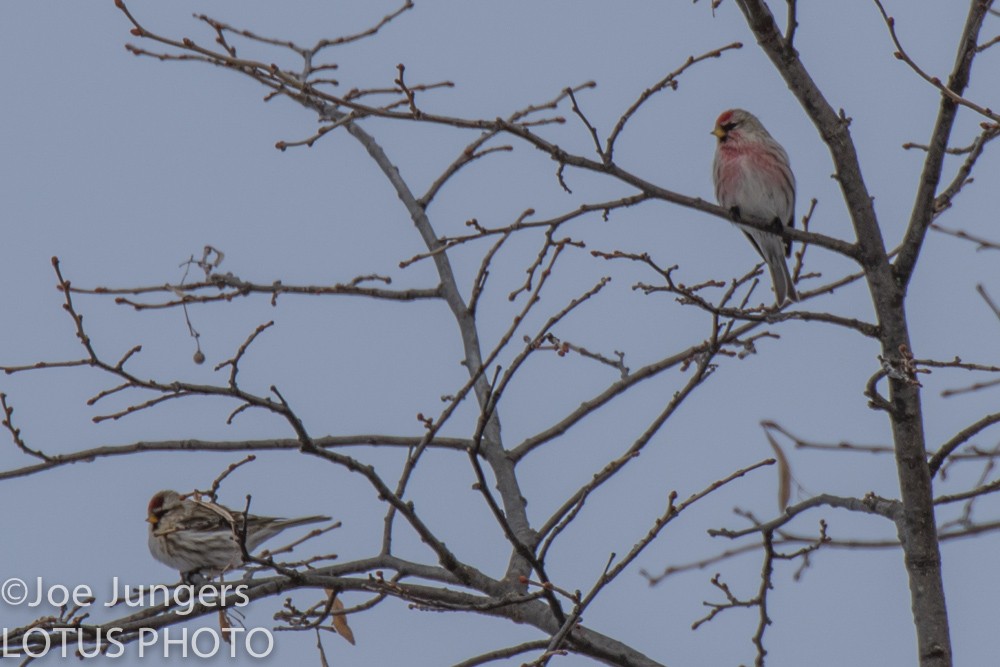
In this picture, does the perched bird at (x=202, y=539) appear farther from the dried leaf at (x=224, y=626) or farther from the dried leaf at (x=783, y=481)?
the dried leaf at (x=783, y=481)

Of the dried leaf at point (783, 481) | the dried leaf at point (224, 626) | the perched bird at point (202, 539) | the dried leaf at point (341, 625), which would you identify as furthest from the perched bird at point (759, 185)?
the dried leaf at point (224, 626)

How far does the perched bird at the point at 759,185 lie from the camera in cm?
714

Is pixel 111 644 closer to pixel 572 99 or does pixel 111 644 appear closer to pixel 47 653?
pixel 47 653

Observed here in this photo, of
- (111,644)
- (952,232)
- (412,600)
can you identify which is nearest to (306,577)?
(412,600)

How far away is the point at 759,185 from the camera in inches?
288

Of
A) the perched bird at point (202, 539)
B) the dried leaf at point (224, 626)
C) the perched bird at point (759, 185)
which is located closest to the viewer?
the dried leaf at point (224, 626)

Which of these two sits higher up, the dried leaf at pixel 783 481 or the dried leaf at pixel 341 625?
the dried leaf at pixel 783 481

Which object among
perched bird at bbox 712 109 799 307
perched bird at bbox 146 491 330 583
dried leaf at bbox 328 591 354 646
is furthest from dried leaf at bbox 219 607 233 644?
perched bird at bbox 712 109 799 307

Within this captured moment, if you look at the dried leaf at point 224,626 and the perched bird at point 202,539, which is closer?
the dried leaf at point 224,626

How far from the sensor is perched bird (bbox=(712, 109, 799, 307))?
714 cm

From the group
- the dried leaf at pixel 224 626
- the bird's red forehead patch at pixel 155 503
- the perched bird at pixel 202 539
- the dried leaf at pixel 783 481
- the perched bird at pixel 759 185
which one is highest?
the perched bird at pixel 759 185

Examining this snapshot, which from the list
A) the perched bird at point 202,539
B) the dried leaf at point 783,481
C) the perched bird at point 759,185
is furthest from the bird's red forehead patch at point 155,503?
the dried leaf at point 783,481

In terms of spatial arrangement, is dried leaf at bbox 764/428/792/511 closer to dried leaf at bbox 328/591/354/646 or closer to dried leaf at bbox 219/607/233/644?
dried leaf at bbox 328/591/354/646

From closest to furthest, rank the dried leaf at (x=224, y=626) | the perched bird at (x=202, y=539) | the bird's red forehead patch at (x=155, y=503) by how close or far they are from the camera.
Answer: the dried leaf at (x=224, y=626) → the perched bird at (x=202, y=539) → the bird's red forehead patch at (x=155, y=503)
